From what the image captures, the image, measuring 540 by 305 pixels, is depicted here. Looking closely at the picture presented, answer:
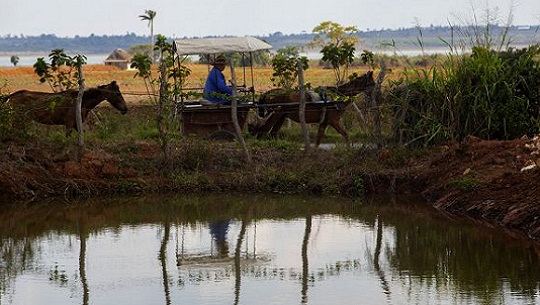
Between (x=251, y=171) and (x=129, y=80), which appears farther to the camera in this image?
(x=129, y=80)

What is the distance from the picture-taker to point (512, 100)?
2045 centimetres

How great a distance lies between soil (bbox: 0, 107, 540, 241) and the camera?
714 inches

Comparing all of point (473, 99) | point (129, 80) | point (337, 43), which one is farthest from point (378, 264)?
point (129, 80)

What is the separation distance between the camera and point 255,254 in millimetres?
15711

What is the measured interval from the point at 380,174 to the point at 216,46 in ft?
16.4

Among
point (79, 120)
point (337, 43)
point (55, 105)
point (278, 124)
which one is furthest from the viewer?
point (337, 43)

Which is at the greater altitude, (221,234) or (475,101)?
(475,101)

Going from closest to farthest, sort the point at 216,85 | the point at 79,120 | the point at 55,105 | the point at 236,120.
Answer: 1. the point at 79,120
2. the point at 236,120
3. the point at 55,105
4. the point at 216,85

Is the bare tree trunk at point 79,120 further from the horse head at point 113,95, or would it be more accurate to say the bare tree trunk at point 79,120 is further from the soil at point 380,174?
the horse head at point 113,95

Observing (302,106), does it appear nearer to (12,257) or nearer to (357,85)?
(357,85)

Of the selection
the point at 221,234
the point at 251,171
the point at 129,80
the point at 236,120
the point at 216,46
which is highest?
the point at 216,46

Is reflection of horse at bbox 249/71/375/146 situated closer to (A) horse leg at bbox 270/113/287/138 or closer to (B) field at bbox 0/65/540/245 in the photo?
(A) horse leg at bbox 270/113/287/138

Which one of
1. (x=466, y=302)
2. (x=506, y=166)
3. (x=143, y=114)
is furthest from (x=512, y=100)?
(x=143, y=114)

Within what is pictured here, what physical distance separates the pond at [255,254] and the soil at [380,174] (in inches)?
17.1
